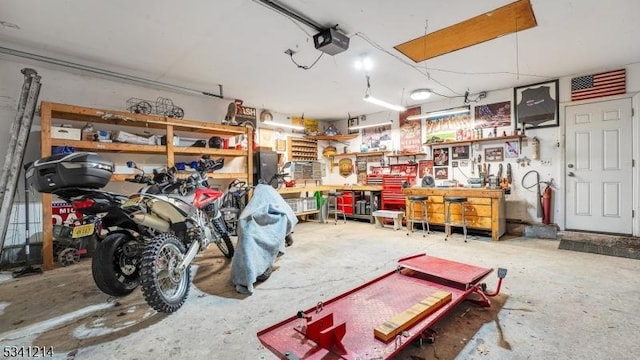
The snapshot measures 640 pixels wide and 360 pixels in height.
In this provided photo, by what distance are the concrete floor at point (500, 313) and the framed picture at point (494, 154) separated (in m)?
2.00

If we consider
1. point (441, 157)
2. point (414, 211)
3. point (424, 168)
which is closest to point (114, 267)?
point (414, 211)

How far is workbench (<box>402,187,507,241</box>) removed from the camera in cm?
487

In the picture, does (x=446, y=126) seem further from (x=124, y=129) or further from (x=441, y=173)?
(x=124, y=129)

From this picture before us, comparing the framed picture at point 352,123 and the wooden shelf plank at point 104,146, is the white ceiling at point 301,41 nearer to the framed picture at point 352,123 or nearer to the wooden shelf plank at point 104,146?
the wooden shelf plank at point 104,146

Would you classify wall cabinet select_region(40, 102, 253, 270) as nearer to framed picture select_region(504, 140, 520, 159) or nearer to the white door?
framed picture select_region(504, 140, 520, 159)

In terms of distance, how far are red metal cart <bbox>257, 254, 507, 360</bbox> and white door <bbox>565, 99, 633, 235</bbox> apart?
397cm

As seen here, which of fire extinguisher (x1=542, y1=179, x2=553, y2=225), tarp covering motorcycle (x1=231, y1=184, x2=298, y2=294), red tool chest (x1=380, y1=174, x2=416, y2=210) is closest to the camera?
tarp covering motorcycle (x1=231, y1=184, x2=298, y2=294)

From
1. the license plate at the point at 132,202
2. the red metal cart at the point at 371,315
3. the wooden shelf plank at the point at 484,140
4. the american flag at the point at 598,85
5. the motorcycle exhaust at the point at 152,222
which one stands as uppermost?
the american flag at the point at 598,85

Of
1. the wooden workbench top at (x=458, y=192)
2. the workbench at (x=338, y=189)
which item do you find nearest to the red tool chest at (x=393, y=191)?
the workbench at (x=338, y=189)

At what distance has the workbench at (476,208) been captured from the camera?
4872 millimetres

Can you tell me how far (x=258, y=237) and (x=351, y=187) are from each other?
172 inches

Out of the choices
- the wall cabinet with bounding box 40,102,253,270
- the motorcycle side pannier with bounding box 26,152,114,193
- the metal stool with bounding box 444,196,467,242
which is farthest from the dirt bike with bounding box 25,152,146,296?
the metal stool with bounding box 444,196,467,242

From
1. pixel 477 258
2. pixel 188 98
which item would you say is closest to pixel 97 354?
pixel 477 258

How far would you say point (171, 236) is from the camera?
2436mm
